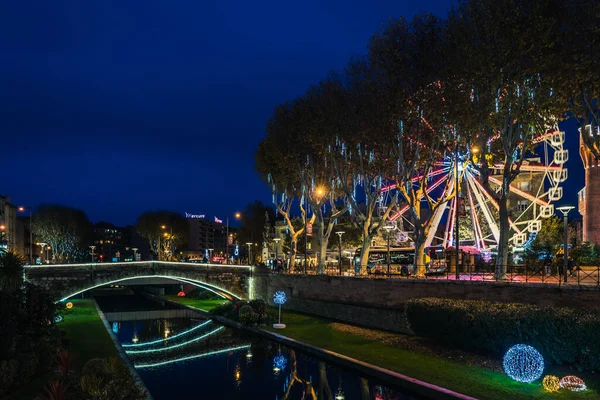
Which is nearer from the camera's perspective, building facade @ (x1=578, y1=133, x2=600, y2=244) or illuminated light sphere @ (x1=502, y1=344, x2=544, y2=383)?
illuminated light sphere @ (x1=502, y1=344, x2=544, y2=383)

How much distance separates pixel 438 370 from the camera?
993 inches

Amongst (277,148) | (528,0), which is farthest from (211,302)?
(528,0)

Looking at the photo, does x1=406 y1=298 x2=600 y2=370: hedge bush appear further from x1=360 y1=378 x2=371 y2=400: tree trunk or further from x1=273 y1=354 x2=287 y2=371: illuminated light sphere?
x1=273 y1=354 x2=287 y2=371: illuminated light sphere

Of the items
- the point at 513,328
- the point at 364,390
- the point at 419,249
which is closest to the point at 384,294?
the point at 419,249

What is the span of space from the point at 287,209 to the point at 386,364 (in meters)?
38.1

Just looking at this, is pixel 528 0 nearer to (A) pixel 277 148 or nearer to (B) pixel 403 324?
(B) pixel 403 324

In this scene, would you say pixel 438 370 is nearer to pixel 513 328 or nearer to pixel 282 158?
pixel 513 328

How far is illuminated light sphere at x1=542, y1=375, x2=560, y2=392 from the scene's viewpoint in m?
21.2

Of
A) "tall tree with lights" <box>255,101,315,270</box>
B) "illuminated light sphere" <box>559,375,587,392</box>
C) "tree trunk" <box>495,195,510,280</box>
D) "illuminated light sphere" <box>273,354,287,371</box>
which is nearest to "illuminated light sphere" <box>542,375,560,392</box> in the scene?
"illuminated light sphere" <box>559,375,587,392</box>

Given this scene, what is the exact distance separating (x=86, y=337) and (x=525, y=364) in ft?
89.9

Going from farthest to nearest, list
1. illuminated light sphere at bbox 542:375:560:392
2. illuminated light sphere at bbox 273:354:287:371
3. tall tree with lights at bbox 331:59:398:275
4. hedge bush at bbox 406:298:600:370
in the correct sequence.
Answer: tall tree with lights at bbox 331:59:398:275, illuminated light sphere at bbox 273:354:287:371, hedge bush at bbox 406:298:600:370, illuminated light sphere at bbox 542:375:560:392

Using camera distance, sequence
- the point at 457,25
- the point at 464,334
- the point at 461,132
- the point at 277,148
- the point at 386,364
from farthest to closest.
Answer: the point at 277,148 → the point at 461,132 → the point at 457,25 → the point at 464,334 → the point at 386,364

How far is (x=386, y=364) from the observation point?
27016 mm

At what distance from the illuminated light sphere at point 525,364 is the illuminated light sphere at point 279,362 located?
43.0ft
